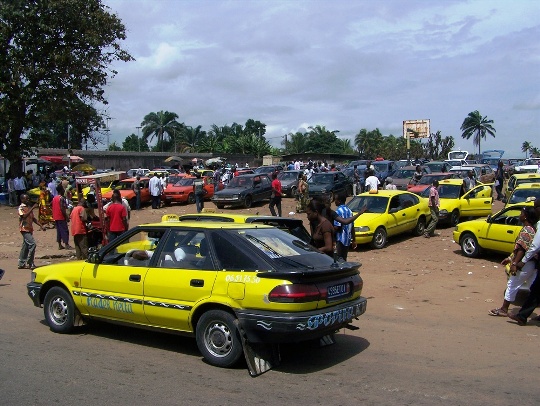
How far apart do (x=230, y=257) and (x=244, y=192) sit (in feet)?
64.9

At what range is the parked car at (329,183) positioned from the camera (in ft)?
86.3

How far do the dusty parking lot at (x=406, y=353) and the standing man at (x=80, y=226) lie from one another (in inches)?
54.6

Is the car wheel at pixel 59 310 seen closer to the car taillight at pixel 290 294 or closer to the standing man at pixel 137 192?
the car taillight at pixel 290 294

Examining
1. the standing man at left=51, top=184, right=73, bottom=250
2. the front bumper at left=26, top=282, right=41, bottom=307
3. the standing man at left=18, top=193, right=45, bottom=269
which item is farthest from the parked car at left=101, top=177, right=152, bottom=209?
the front bumper at left=26, top=282, right=41, bottom=307

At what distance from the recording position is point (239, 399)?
5293 millimetres

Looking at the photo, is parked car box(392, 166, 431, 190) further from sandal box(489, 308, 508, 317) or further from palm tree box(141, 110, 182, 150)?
palm tree box(141, 110, 182, 150)

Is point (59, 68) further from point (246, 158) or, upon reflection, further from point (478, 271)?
point (246, 158)

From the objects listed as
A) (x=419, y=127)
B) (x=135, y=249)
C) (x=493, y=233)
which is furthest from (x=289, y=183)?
(x=419, y=127)

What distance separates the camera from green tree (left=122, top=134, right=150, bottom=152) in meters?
94.1

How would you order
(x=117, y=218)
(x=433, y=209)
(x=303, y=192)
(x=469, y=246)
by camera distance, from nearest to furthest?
(x=117, y=218) → (x=469, y=246) → (x=433, y=209) → (x=303, y=192)

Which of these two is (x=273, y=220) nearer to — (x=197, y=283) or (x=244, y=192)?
(x=197, y=283)

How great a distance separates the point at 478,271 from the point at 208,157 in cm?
5309

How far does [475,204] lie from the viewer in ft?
63.1

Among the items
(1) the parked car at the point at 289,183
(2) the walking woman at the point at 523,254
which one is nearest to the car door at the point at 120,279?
(2) the walking woman at the point at 523,254
